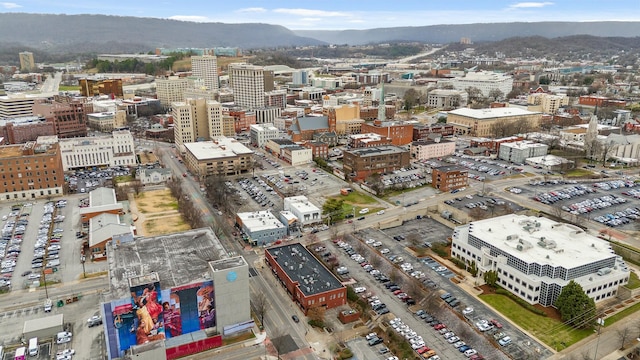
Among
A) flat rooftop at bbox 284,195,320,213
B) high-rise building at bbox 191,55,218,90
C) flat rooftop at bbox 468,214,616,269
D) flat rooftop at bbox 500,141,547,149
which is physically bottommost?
flat rooftop at bbox 284,195,320,213

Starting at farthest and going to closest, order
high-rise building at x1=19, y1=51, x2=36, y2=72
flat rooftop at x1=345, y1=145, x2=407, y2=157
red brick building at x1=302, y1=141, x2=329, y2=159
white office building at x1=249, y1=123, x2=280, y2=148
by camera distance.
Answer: high-rise building at x1=19, y1=51, x2=36, y2=72
white office building at x1=249, y1=123, x2=280, y2=148
red brick building at x1=302, y1=141, x2=329, y2=159
flat rooftop at x1=345, y1=145, x2=407, y2=157

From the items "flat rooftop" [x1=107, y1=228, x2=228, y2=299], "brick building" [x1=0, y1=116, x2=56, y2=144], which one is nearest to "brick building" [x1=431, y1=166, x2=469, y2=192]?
"flat rooftop" [x1=107, y1=228, x2=228, y2=299]

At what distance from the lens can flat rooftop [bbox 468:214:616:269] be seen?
3488 centimetres

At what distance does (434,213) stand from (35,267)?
3919 cm

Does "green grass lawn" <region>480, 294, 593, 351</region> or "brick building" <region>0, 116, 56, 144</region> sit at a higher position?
"brick building" <region>0, 116, 56, 144</region>

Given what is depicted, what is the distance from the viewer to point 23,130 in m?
73.9

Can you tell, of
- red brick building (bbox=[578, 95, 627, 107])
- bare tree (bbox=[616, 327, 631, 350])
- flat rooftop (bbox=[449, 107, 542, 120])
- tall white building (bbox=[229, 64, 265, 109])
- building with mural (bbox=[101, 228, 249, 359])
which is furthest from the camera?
tall white building (bbox=[229, 64, 265, 109])

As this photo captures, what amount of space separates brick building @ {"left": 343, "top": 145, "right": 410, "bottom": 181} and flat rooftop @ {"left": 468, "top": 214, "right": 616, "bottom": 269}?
871 inches

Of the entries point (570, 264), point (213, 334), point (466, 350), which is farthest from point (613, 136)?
point (213, 334)

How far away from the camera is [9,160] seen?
177ft

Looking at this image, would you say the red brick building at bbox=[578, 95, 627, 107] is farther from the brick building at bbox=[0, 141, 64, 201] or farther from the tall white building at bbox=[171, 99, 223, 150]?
the brick building at bbox=[0, 141, 64, 201]

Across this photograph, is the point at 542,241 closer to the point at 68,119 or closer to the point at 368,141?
the point at 368,141

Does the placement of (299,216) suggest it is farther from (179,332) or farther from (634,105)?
(634,105)

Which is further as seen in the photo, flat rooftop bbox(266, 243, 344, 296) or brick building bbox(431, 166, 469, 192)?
brick building bbox(431, 166, 469, 192)
